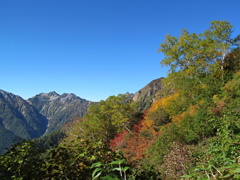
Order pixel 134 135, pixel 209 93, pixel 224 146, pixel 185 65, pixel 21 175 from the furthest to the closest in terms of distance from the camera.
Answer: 1. pixel 185 65
2. pixel 134 135
3. pixel 209 93
4. pixel 224 146
5. pixel 21 175

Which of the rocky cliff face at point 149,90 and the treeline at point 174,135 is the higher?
the rocky cliff face at point 149,90

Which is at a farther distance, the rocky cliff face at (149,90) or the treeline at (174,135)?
the rocky cliff face at (149,90)

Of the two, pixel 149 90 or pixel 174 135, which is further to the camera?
pixel 149 90

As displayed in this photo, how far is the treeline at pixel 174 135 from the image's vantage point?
276 cm

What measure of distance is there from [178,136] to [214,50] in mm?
13423

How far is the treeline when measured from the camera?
9.07 ft

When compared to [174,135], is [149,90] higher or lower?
higher

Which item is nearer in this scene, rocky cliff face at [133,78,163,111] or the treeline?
the treeline

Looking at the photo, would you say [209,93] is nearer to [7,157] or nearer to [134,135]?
[134,135]

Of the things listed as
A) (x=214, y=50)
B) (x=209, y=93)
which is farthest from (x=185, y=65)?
(x=209, y=93)

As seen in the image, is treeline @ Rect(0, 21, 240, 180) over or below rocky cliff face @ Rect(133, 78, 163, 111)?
below

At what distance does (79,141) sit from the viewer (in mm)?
3227

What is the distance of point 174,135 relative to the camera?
1366cm

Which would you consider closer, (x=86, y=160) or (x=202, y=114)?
(x=86, y=160)
